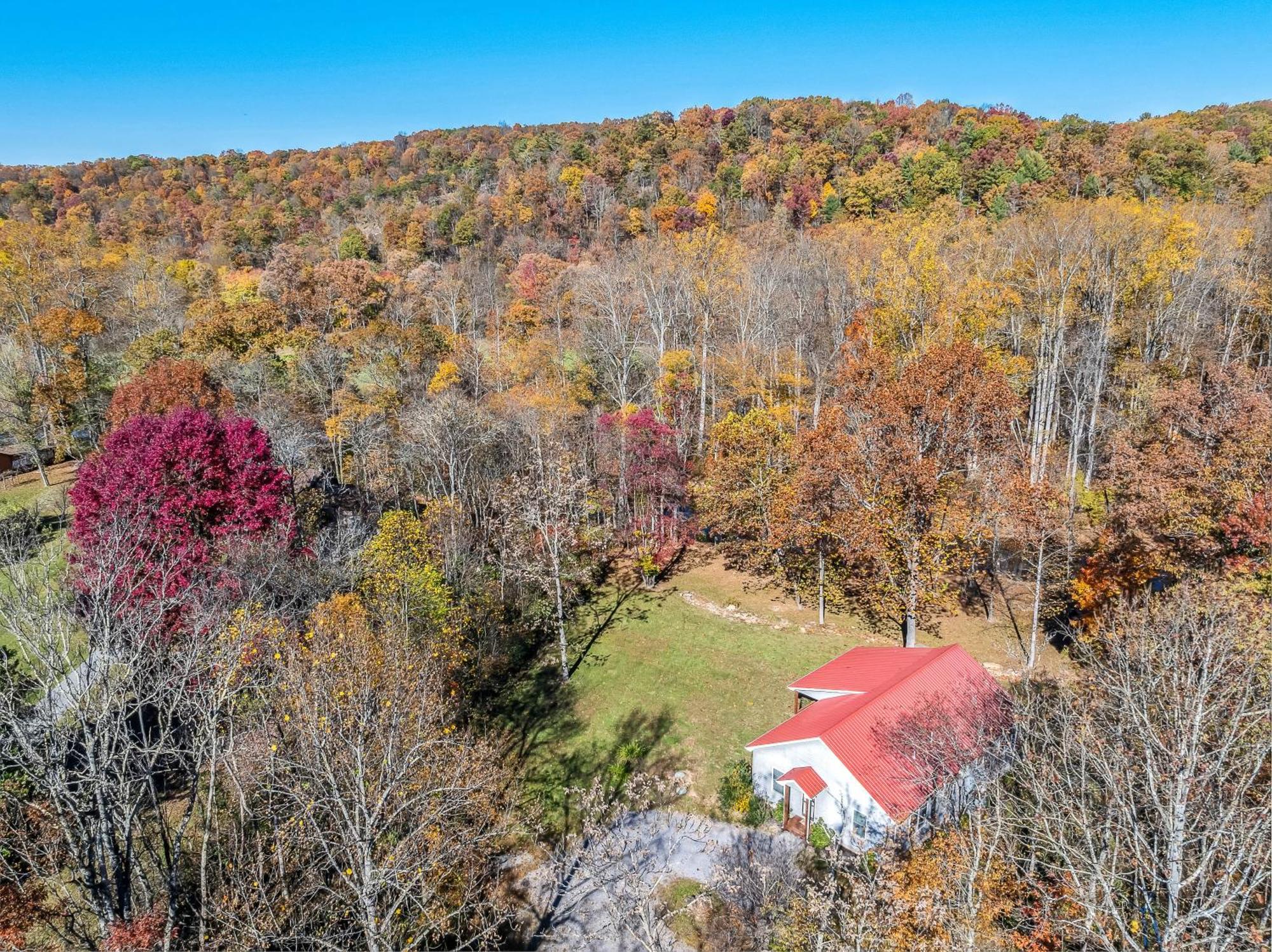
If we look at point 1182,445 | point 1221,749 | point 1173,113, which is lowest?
point 1221,749

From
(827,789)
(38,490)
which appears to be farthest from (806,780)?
(38,490)

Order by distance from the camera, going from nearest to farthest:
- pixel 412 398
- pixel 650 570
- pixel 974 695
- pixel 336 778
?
pixel 336 778 → pixel 974 695 → pixel 650 570 → pixel 412 398

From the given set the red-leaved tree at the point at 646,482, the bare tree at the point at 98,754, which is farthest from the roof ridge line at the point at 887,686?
the red-leaved tree at the point at 646,482

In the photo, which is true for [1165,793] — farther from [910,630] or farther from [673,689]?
[673,689]

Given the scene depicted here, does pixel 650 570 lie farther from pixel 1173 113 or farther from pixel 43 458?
pixel 1173 113

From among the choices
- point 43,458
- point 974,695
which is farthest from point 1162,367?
point 43,458

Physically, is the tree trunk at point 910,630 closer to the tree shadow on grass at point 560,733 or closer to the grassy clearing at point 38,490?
the tree shadow on grass at point 560,733
